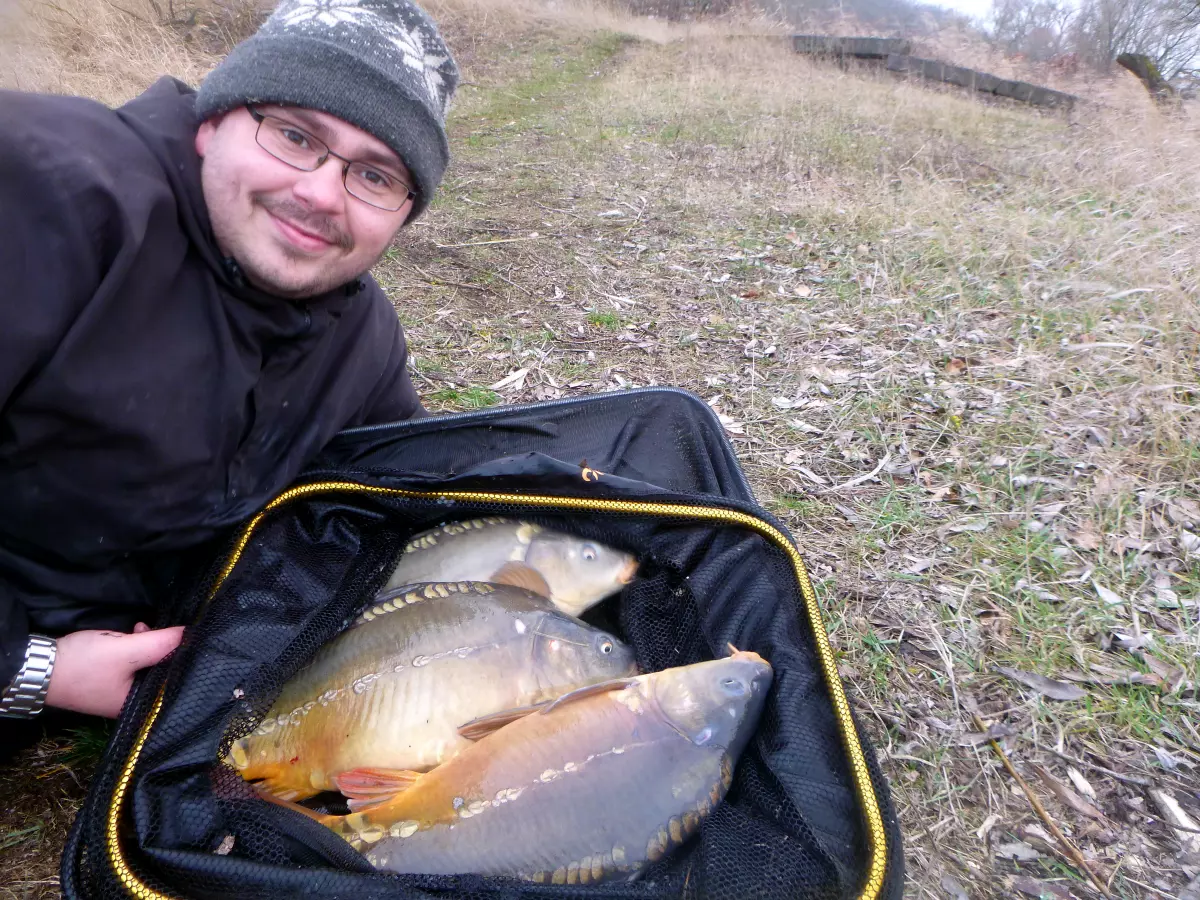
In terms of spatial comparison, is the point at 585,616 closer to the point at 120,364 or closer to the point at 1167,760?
the point at 120,364

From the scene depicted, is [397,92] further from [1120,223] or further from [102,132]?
[1120,223]

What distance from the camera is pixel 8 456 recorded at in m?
1.19

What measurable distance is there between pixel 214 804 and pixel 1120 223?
4.82m

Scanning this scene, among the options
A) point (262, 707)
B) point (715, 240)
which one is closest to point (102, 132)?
point (262, 707)

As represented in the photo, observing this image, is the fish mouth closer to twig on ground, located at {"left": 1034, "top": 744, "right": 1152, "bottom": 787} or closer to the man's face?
the man's face

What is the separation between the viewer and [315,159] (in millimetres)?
1376

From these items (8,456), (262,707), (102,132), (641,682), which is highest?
(102,132)

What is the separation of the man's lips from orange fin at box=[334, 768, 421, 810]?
0.89 meters

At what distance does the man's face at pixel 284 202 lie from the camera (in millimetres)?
1308

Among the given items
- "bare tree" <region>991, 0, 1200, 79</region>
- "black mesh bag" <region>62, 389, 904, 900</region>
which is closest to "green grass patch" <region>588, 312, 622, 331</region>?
"black mesh bag" <region>62, 389, 904, 900</region>

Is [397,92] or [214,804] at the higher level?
[397,92]

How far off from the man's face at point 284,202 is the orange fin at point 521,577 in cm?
67

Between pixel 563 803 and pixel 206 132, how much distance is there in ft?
4.18

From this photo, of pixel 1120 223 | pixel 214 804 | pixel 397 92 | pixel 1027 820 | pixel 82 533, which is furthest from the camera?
pixel 1120 223
